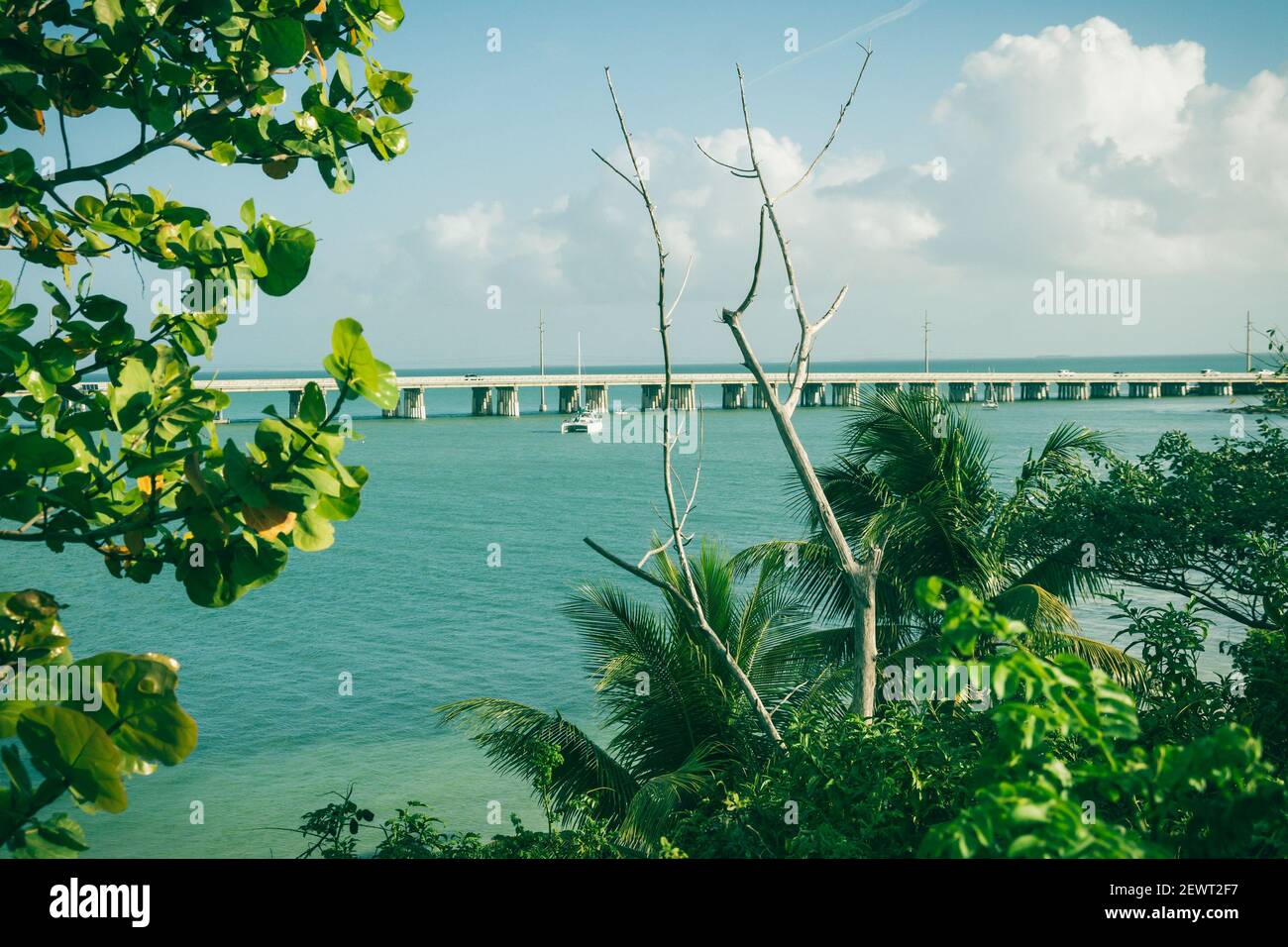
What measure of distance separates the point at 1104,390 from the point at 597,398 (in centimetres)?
6164

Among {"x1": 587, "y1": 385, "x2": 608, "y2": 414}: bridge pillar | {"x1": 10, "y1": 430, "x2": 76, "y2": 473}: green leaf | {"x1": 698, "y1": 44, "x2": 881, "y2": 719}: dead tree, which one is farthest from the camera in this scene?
{"x1": 587, "y1": 385, "x2": 608, "y2": 414}: bridge pillar

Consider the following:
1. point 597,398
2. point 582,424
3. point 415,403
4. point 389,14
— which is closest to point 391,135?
point 389,14

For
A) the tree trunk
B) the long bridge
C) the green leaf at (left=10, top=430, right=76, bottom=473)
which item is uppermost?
the long bridge

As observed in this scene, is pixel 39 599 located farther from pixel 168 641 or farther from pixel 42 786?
pixel 168 641

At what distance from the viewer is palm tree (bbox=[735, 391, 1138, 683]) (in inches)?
411

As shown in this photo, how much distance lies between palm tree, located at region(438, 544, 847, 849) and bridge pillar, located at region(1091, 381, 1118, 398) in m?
116

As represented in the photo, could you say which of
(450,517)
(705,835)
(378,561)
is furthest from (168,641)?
(705,835)

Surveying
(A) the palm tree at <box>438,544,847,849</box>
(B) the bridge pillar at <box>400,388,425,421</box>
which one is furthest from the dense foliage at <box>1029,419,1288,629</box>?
(B) the bridge pillar at <box>400,388,425,421</box>

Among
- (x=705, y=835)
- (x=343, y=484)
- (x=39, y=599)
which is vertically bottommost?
(x=705, y=835)

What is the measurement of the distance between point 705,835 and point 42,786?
4906mm

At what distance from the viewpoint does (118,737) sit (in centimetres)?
152

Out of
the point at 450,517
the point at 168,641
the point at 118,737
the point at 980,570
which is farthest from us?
the point at 450,517

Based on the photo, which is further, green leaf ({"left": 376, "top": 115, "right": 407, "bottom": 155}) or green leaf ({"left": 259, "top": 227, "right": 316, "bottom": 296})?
green leaf ({"left": 376, "top": 115, "right": 407, "bottom": 155})

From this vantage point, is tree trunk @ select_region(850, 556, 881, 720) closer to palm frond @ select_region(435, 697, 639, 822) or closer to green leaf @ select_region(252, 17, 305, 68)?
palm frond @ select_region(435, 697, 639, 822)
